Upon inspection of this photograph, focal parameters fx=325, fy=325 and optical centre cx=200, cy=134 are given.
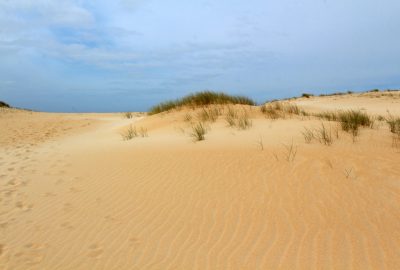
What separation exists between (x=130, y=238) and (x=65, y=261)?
0.68 metres

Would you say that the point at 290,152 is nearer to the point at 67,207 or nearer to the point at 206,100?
the point at 67,207

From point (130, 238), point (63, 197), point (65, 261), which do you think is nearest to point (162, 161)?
point (63, 197)

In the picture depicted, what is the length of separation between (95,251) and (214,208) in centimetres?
150

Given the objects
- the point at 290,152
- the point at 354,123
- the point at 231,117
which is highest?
the point at 231,117

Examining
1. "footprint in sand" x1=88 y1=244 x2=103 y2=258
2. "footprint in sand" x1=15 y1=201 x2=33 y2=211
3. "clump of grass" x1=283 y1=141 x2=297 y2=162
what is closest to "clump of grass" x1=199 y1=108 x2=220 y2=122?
"clump of grass" x1=283 y1=141 x2=297 y2=162

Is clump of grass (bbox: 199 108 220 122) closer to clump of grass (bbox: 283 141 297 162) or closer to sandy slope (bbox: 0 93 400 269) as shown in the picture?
sandy slope (bbox: 0 93 400 269)

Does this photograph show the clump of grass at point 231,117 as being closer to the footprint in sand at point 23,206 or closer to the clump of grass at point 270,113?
the clump of grass at point 270,113

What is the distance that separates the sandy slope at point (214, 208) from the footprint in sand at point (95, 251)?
11mm

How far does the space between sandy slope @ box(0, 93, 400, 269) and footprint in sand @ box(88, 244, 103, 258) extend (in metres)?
0.01

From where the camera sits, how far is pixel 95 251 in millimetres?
3293

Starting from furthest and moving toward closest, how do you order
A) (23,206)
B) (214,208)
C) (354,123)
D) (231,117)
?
(231,117), (354,123), (23,206), (214,208)

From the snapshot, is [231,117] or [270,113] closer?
[231,117]

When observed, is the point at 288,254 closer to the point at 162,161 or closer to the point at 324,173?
the point at 324,173

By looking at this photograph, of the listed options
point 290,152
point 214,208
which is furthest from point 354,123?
point 214,208
